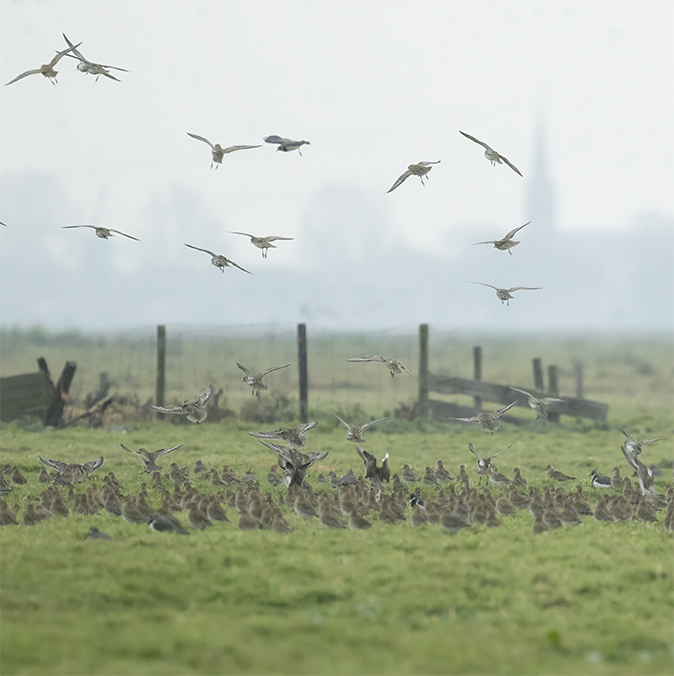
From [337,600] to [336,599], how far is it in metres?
0.05

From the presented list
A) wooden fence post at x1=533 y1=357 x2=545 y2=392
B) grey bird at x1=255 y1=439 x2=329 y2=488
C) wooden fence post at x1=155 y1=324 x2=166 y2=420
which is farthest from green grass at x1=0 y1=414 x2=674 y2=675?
wooden fence post at x1=533 y1=357 x2=545 y2=392

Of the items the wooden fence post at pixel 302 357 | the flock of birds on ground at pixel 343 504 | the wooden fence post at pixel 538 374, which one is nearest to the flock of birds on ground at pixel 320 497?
the flock of birds on ground at pixel 343 504

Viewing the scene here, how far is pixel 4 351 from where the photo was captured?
72875 millimetres

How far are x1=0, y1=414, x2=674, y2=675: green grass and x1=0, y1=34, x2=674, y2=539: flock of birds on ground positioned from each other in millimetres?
310

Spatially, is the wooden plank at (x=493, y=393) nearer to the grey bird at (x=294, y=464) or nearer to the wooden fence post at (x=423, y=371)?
the wooden fence post at (x=423, y=371)

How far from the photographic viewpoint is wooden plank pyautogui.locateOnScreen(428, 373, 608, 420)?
3020 centimetres

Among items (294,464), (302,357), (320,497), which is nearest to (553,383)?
(302,357)

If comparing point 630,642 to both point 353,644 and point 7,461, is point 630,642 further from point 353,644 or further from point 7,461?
point 7,461

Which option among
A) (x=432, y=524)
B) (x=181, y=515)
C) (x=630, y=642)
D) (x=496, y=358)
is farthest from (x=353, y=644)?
(x=496, y=358)

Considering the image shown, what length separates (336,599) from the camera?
33.7 feet

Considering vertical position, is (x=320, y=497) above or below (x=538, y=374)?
below

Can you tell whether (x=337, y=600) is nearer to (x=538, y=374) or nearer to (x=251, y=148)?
(x=251, y=148)

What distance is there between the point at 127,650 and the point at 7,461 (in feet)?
49.0

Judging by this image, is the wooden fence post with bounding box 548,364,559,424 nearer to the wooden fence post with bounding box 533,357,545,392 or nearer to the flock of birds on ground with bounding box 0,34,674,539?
the wooden fence post with bounding box 533,357,545,392
